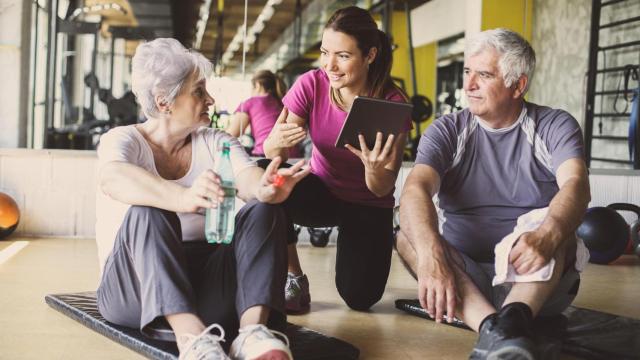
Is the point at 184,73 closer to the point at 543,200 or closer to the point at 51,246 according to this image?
the point at 543,200

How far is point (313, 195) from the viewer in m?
2.85

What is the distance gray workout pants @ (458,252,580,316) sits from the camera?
7.74 ft

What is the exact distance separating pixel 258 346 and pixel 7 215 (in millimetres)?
3058

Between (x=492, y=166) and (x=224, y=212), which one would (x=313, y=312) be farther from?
(x=224, y=212)

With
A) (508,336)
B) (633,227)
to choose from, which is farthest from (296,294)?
(633,227)

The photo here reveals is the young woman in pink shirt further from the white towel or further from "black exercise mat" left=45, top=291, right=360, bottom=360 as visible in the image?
the white towel

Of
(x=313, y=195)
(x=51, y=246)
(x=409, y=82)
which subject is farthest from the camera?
(x=409, y=82)

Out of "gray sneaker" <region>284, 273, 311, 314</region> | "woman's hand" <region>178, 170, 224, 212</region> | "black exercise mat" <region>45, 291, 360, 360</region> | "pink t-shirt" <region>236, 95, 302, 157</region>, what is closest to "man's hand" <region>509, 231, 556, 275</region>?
"black exercise mat" <region>45, 291, 360, 360</region>

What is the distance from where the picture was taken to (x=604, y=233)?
14.4 feet

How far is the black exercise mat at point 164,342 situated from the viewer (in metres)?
2.08

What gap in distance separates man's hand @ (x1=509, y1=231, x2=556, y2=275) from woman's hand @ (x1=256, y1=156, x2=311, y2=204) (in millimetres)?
589

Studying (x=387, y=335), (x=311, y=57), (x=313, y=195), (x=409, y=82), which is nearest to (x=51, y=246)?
(x=313, y=195)

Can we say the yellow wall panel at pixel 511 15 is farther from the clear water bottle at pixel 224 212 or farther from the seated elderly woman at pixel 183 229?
the clear water bottle at pixel 224 212

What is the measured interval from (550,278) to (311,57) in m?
6.25
